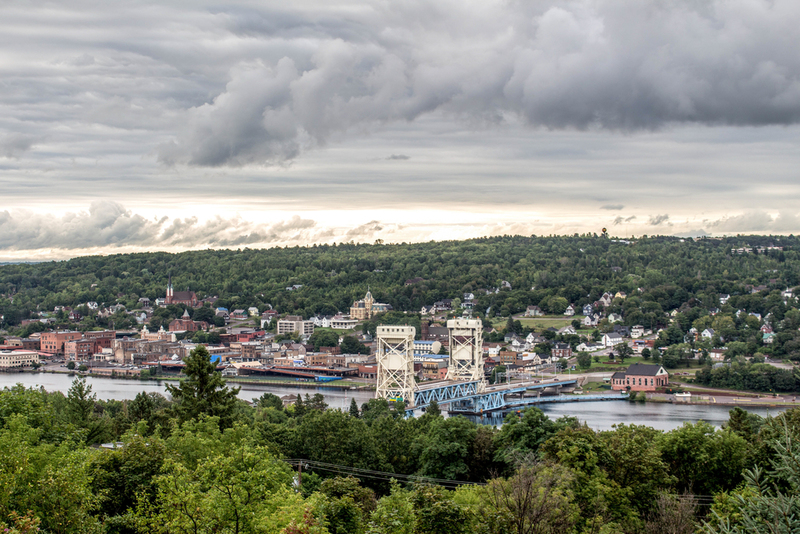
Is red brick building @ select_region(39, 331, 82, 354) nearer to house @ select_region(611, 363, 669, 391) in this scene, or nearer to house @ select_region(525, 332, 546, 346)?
house @ select_region(525, 332, 546, 346)

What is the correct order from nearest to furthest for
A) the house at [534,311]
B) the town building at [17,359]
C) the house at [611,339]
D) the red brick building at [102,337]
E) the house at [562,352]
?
the house at [562,352] < the house at [611,339] < the town building at [17,359] < the red brick building at [102,337] < the house at [534,311]

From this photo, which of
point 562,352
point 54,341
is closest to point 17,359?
point 54,341

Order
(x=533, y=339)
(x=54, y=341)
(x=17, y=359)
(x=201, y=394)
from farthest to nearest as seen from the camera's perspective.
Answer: (x=54, y=341) < (x=533, y=339) < (x=17, y=359) < (x=201, y=394)

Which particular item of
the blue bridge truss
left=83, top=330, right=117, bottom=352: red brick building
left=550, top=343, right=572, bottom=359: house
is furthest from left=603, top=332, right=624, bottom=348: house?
left=83, top=330, right=117, bottom=352: red brick building

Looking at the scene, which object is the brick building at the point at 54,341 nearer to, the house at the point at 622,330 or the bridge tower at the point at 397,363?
the bridge tower at the point at 397,363

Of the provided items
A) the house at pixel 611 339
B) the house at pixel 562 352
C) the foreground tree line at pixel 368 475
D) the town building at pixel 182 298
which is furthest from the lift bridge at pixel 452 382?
the town building at pixel 182 298

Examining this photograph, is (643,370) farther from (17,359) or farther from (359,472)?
(17,359)

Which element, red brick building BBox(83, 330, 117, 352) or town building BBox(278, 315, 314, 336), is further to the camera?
town building BBox(278, 315, 314, 336)
